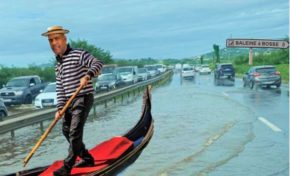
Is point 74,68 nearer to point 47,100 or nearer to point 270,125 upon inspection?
point 270,125

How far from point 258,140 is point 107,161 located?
20.8ft

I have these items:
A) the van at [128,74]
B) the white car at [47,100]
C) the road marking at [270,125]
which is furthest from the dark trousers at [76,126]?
the van at [128,74]

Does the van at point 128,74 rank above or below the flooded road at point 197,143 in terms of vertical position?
below

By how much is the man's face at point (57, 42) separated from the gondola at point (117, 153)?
5.44 ft

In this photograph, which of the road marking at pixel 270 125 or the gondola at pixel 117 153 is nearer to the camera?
the gondola at pixel 117 153

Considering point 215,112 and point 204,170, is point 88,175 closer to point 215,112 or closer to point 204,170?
point 204,170

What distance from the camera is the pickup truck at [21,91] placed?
1359 inches

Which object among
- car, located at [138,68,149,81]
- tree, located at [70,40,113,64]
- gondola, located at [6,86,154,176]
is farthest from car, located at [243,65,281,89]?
tree, located at [70,40,113,64]

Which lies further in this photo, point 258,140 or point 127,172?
point 258,140

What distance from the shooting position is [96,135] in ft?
52.9

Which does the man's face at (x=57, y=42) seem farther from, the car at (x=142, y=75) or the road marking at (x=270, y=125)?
the car at (x=142, y=75)

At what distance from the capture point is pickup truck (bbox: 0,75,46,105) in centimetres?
3451

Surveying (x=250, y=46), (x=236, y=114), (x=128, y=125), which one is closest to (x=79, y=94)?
(x=128, y=125)

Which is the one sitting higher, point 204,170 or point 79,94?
point 79,94
